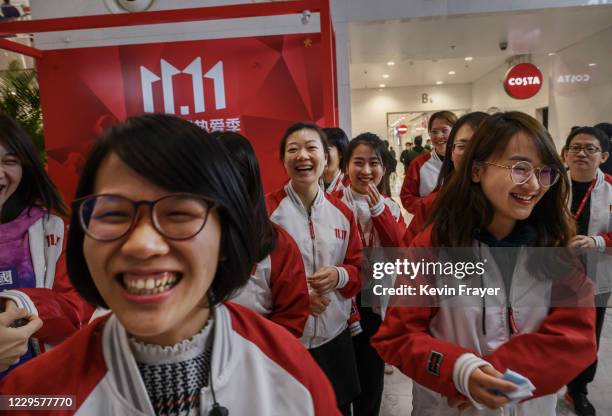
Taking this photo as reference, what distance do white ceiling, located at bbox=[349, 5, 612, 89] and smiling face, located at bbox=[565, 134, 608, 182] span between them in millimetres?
3053

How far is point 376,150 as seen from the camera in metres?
2.24

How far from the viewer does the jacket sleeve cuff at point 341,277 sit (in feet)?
5.41

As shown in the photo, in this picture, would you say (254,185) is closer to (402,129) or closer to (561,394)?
(561,394)

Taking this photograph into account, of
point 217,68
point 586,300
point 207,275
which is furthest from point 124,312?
point 217,68

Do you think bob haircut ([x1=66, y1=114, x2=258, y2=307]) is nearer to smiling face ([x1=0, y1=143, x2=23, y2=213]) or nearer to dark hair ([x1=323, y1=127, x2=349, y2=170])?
smiling face ([x1=0, y1=143, x2=23, y2=213])

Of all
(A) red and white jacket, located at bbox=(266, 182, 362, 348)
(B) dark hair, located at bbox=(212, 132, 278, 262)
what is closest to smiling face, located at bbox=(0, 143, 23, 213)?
(B) dark hair, located at bbox=(212, 132, 278, 262)

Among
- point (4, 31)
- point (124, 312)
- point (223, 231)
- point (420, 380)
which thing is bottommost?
point (420, 380)

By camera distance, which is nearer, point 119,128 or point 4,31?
point 119,128

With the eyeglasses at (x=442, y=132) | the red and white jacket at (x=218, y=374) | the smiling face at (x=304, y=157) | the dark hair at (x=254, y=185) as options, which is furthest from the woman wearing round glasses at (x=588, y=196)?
the red and white jacket at (x=218, y=374)

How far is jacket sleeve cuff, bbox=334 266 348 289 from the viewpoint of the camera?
64.9 inches

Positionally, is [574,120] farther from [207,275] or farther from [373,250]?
[207,275]

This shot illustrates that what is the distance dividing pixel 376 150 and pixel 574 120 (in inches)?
287

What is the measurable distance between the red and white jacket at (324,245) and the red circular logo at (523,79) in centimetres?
674

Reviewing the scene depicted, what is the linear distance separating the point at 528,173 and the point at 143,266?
41.5 inches
